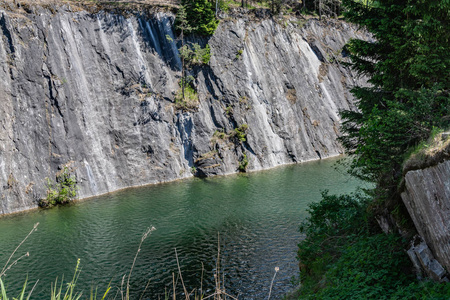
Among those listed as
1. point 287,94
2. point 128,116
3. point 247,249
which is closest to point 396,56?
point 247,249

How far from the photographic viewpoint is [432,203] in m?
6.50

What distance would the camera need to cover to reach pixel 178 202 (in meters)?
23.2

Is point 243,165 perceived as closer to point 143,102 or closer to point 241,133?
point 241,133

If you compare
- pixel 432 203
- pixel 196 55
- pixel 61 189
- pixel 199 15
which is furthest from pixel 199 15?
pixel 432 203

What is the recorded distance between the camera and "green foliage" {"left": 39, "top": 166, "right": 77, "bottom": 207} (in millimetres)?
23312

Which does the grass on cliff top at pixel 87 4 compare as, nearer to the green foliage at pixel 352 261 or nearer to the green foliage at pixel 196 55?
the green foliage at pixel 196 55

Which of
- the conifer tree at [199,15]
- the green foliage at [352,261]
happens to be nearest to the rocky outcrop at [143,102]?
the conifer tree at [199,15]

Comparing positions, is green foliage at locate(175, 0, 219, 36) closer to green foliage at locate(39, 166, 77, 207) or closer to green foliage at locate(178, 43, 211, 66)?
green foliage at locate(178, 43, 211, 66)

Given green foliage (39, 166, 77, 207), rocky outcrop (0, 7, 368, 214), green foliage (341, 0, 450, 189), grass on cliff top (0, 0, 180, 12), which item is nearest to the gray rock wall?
green foliage (341, 0, 450, 189)

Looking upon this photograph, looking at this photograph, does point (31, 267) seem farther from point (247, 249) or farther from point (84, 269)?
point (247, 249)

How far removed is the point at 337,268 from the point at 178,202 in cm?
1611

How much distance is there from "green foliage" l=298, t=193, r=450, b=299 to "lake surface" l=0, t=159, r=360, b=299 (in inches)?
116

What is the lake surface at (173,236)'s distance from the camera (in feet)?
43.2

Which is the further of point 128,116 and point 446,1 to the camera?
point 128,116
